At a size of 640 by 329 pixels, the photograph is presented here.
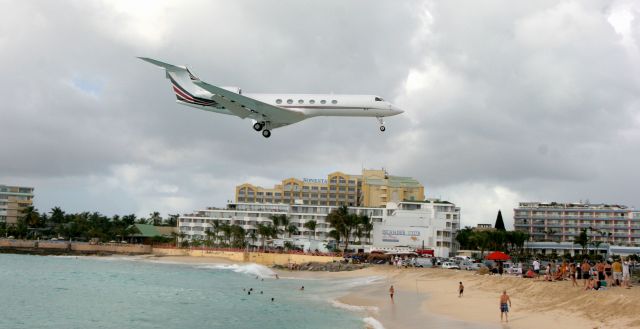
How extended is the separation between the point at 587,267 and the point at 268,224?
108 metres

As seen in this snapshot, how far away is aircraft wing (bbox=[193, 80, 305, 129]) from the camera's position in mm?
37656

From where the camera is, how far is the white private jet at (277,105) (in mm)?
39031

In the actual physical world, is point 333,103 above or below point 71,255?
above

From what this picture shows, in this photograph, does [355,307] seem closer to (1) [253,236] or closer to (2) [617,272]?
(2) [617,272]

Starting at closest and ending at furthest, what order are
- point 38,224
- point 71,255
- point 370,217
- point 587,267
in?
point 587,267 < point 370,217 < point 71,255 < point 38,224

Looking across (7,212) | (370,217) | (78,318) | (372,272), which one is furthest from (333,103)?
(7,212)

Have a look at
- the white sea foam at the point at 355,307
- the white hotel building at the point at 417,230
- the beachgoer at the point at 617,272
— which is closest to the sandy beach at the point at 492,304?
the white sea foam at the point at 355,307

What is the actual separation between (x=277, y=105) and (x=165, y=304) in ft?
71.7

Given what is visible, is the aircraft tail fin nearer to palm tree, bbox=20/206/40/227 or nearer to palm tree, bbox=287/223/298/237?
palm tree, bbox=287/223/298/237

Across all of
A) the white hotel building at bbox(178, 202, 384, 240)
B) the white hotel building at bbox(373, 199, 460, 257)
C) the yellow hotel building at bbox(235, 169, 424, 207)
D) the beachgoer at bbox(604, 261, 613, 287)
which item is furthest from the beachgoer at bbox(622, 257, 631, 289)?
the yellow hotel building at bbox(235, 169, 424, 207)

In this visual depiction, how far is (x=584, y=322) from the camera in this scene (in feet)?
89.5

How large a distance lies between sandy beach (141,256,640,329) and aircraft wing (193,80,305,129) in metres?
13.5

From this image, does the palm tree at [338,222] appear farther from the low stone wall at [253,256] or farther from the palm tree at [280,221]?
the low stone wall at [253,256]

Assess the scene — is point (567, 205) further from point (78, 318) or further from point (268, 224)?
point (78, 318)
